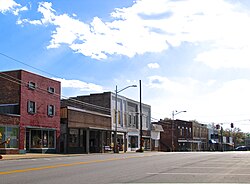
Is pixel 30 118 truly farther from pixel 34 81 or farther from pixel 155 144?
pixel 155 144

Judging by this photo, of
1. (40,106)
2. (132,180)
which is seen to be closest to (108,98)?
(40,106)

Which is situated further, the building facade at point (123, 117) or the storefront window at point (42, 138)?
the building facade at point (123, 117)

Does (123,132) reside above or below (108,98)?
below

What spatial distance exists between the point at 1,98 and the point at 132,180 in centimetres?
3000

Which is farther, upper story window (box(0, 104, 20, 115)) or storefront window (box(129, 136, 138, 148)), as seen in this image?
storefront window (box(129, 136, 138, 148))

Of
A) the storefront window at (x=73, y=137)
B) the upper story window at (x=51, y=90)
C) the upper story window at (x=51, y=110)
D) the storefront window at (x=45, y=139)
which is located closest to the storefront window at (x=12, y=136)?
the storefront window at (x=45, y=139)

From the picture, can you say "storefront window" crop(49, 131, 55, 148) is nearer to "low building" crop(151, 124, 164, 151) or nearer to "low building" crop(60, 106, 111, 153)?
"low building" crop(60, 106, 111, 153)

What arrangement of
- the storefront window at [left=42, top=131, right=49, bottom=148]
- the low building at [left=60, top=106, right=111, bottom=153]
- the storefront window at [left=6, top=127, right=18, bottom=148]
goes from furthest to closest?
the low building at [left=60, top=106, right=111, bottom=153] → the storefront window at [left=42, top=131, right=49, bottom=148] → the storefront window at [left=6, top=127, right=18, bottom=148]

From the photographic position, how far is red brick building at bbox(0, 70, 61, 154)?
39.2 metres

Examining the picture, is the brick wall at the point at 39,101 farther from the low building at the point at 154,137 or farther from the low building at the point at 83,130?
the low building at the point at 154,137

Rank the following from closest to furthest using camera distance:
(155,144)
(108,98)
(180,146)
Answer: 1. (108,98)
2. (155,144)
3. (180,146)

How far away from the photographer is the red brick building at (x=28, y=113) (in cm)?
3925

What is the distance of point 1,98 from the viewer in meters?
41.3

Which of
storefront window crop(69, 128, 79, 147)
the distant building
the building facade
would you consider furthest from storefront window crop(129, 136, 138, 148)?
storefront window crop(69, 128, 79, 147)
